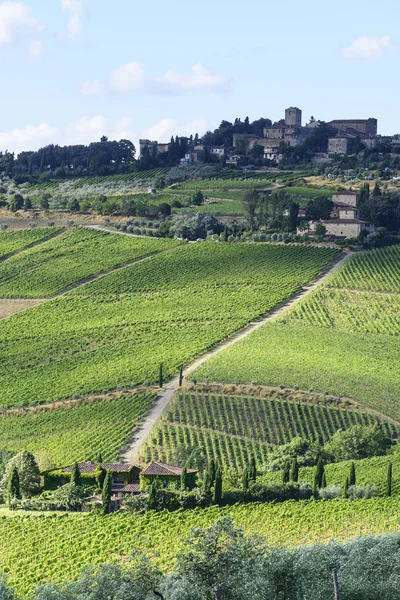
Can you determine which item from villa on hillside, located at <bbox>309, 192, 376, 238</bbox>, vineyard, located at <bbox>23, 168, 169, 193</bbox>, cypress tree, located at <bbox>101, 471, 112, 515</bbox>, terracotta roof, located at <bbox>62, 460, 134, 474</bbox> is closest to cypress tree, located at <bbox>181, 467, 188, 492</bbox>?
cypress tree, located at <bbox>101, 471, 112, 515</bbox>

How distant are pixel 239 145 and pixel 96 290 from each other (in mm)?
68923

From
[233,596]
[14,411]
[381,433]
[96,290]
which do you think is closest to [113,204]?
[96,290]

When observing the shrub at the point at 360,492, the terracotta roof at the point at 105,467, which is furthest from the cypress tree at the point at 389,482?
the terracotta roof at the point at 105,467

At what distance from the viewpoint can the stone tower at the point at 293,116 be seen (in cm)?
18312

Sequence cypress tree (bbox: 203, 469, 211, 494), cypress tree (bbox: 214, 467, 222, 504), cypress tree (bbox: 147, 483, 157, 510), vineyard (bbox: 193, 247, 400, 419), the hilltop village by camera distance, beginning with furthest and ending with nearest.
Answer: the hilltop village → vineyard (bbox: 193, 247, 400, 419) → cypress tree (bbox: 203, 469, 211, 494) → cypress tree (bbox: 214, 467, 222, 504) → cypress tree (bbox: 147, 483, 157, 510)

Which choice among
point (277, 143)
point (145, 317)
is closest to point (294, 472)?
point (145, 317)

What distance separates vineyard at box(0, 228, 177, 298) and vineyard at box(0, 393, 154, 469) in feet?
94.4

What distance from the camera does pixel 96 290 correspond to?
9850 cm

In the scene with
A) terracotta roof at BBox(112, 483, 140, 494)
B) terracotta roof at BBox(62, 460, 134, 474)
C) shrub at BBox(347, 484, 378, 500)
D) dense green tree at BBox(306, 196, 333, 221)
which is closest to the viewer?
shrub at BBox(347, 484, 378, 500)

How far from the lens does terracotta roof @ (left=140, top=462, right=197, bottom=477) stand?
54656 mm

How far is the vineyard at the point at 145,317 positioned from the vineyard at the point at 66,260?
2512 millimetres

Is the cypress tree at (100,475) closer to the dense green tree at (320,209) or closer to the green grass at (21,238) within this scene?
the green grass at (21,238)

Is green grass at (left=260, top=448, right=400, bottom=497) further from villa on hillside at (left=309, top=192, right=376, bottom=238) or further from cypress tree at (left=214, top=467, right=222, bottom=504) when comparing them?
villa on hillside at (left=309, top=192, right=376, bottom=238)

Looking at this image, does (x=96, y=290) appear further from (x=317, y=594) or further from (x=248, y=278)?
(x=317, y=594)
